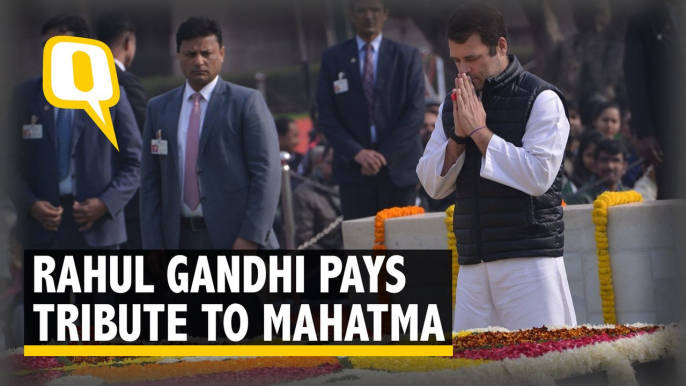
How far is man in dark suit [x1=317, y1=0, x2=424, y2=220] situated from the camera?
21.5ft

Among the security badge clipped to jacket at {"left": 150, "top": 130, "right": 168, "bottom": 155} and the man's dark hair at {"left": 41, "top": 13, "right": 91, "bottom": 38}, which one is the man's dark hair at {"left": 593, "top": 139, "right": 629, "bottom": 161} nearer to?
the security badge clipped to jacket at {"left": 150, "top": 130, "right": 168, "bottom": 155}

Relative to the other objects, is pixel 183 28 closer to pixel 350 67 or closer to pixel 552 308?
pixel 350 67

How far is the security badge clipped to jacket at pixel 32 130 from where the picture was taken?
21.5ft

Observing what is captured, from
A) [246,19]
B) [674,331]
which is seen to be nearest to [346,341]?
[674,331]

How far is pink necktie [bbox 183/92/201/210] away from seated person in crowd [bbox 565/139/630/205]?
3443 mm

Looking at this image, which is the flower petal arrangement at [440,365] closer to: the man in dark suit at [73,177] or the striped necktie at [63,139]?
the man in dark suit at [73,177]

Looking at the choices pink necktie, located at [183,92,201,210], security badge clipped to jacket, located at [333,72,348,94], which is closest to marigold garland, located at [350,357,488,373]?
pink necktie, located at [183,92,201,210]

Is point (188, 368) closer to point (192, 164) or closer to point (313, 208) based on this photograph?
point (192, 164)

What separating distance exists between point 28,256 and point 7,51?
1.63 metres

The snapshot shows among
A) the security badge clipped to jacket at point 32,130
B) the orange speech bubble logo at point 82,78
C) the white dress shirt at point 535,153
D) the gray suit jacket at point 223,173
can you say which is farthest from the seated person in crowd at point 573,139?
the white dress shirt at point 535,153

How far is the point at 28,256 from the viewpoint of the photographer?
6.11 meters

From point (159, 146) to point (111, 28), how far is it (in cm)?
173

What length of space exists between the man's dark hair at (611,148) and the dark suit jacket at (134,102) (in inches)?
148

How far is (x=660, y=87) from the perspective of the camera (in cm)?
664
